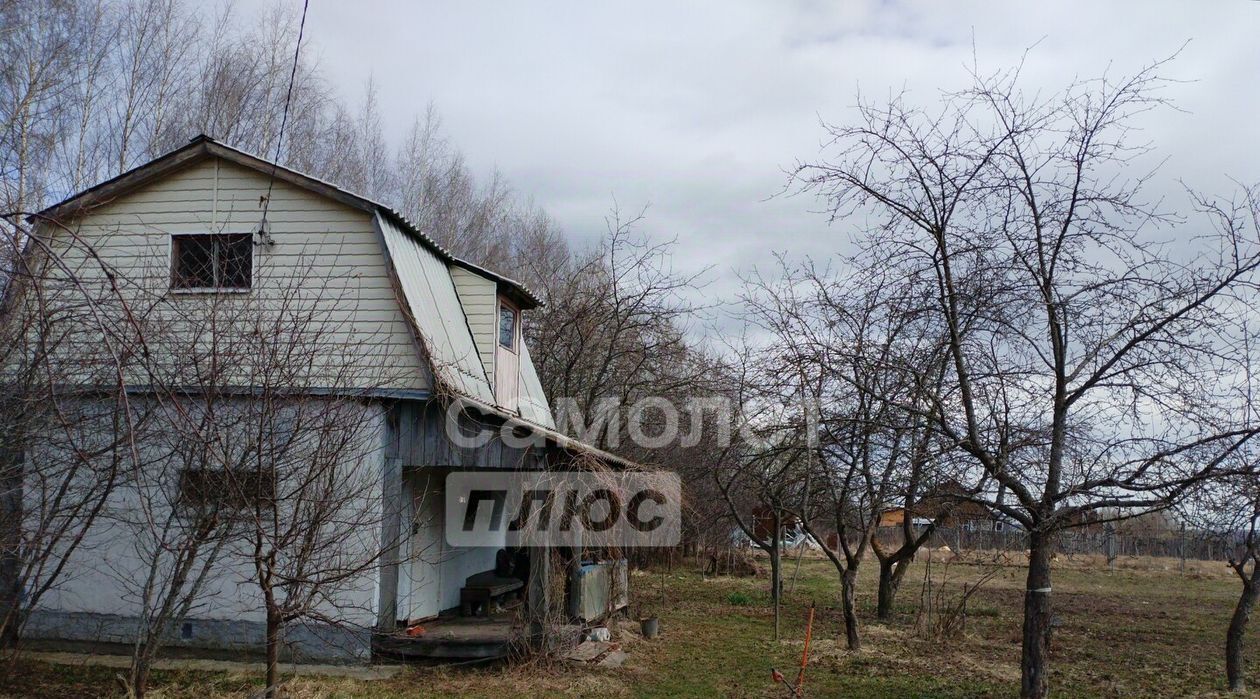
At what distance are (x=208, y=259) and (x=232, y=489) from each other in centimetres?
566

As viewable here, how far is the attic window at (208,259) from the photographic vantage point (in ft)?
38.9

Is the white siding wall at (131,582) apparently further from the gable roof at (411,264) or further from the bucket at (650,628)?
the bucket at (650,628)

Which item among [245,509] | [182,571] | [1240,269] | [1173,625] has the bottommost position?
[1173,625]

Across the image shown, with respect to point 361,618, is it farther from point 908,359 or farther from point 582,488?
point 908,359

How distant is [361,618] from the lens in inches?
438

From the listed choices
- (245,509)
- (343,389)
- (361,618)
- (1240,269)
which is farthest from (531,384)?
(1240,269)

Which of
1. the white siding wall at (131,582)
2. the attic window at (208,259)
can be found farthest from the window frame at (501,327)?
the attic window at (208,259)

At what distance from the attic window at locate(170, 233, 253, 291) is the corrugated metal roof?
188cm

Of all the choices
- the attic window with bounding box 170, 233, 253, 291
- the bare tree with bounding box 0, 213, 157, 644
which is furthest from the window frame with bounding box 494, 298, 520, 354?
the bare tree with bounding box 0, 213, 157, 644

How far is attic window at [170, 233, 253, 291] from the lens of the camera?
1184 cm

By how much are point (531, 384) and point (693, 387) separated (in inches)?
153

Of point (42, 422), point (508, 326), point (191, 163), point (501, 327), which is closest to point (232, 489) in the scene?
point (42, 422)

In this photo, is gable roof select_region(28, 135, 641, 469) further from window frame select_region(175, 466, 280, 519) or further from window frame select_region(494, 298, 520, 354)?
window frame select_region(175, 466, 280, 519)

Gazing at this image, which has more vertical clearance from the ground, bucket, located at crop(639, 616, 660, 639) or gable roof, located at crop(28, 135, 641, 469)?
gable roof, located at crop(28, 135, 641, 469)
